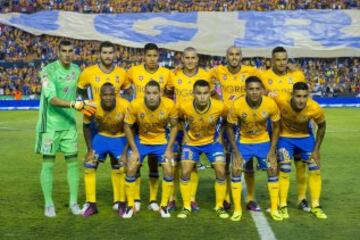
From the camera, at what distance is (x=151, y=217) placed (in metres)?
8.00

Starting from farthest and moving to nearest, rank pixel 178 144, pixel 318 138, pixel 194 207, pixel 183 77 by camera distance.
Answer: pixel 183 77 < pixel 178 144 < pixel 194 207 < pixel 318 138

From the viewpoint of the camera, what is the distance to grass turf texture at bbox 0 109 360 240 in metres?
7.13

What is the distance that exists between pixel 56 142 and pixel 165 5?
34546 millimetres

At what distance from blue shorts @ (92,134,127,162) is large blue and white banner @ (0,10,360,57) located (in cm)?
2860

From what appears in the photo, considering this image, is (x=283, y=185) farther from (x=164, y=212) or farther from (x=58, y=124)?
(x=58, y=124)

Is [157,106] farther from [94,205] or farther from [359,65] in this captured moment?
[359,65]

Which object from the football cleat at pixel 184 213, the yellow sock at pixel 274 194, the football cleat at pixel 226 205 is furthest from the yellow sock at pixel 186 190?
the yellow sock at pixel 274 194

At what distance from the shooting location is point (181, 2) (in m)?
41.8

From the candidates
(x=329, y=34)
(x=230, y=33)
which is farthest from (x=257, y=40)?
(x=329, y=34)

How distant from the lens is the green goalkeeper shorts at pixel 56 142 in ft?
26.5

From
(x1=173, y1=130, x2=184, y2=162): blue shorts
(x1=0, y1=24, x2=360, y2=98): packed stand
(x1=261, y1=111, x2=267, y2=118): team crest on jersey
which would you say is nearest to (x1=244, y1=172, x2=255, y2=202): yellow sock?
(x1=261, y1=111, x2=267, y2=118): team crest on jersey

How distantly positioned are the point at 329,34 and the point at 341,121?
52.7 feet

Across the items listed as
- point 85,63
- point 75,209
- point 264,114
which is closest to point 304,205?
point 264,114

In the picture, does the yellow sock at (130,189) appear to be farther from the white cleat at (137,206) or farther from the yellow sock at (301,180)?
the yellow sock at (301,180)
